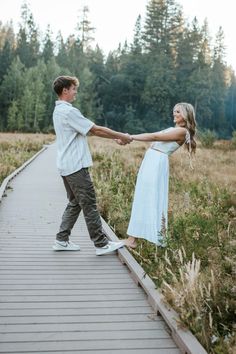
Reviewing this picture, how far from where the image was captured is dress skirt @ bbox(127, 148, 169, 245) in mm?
5469

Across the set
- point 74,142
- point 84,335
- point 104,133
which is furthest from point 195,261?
point 84,335

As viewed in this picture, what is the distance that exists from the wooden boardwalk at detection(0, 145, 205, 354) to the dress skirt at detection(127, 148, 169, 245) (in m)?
0.53

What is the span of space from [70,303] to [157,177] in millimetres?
1979

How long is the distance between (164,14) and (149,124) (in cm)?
2278

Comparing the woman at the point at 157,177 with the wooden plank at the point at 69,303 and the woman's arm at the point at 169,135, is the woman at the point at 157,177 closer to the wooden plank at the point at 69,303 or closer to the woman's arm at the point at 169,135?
the woman's arm at the point at 169,135

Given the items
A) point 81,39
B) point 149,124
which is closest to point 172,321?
point 149,124

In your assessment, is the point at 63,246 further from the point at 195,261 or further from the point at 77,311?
the point at 77,311

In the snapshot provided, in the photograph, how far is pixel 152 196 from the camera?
5.48 metres

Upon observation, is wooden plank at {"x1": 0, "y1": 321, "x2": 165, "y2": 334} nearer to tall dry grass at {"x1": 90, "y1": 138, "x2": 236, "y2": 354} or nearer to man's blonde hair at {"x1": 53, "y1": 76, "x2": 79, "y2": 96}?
tall dry grass at {"x1": 90, "y1": 138, "x2": 236, "y2": 354}

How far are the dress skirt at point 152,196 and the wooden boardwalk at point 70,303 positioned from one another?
0.53 metres

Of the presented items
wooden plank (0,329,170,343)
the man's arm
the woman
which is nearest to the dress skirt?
the woman

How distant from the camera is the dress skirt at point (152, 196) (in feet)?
17.9

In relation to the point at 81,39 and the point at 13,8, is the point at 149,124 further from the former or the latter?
the point at 13,8

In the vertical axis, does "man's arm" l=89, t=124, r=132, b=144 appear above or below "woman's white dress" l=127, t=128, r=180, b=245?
above
